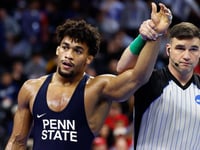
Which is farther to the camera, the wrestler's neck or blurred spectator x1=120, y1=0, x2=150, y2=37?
blurred spectator x1=120, y1=0, x2=150, y2=37

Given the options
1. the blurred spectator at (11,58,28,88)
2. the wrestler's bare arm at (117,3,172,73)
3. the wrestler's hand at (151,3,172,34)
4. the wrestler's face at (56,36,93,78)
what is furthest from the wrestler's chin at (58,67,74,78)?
the blurred spectator at (11,58,28,88)

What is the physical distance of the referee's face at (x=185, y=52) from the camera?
4.36 m

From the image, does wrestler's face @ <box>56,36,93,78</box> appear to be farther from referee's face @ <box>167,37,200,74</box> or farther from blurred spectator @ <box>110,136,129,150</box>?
blurred spectator @ <box>110,136,129,150</box>

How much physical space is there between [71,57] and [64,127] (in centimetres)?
48

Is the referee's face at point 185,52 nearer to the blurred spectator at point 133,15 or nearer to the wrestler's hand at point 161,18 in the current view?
the wrestler's hand at point 161,18

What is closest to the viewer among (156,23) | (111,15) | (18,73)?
(156,23)

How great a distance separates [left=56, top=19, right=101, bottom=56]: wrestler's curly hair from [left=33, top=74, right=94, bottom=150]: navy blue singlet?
0.33 metres

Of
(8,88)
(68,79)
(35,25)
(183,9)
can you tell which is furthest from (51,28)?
(68,79)

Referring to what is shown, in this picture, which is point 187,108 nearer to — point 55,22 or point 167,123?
point 167,123

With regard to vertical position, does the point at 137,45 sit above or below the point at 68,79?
above

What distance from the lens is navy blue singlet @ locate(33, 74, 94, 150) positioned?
432cm

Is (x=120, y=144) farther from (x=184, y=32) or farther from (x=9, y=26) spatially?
(x=9, y=26)

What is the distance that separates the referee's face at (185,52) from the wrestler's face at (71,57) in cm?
60

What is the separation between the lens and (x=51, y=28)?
11711 millimetres
